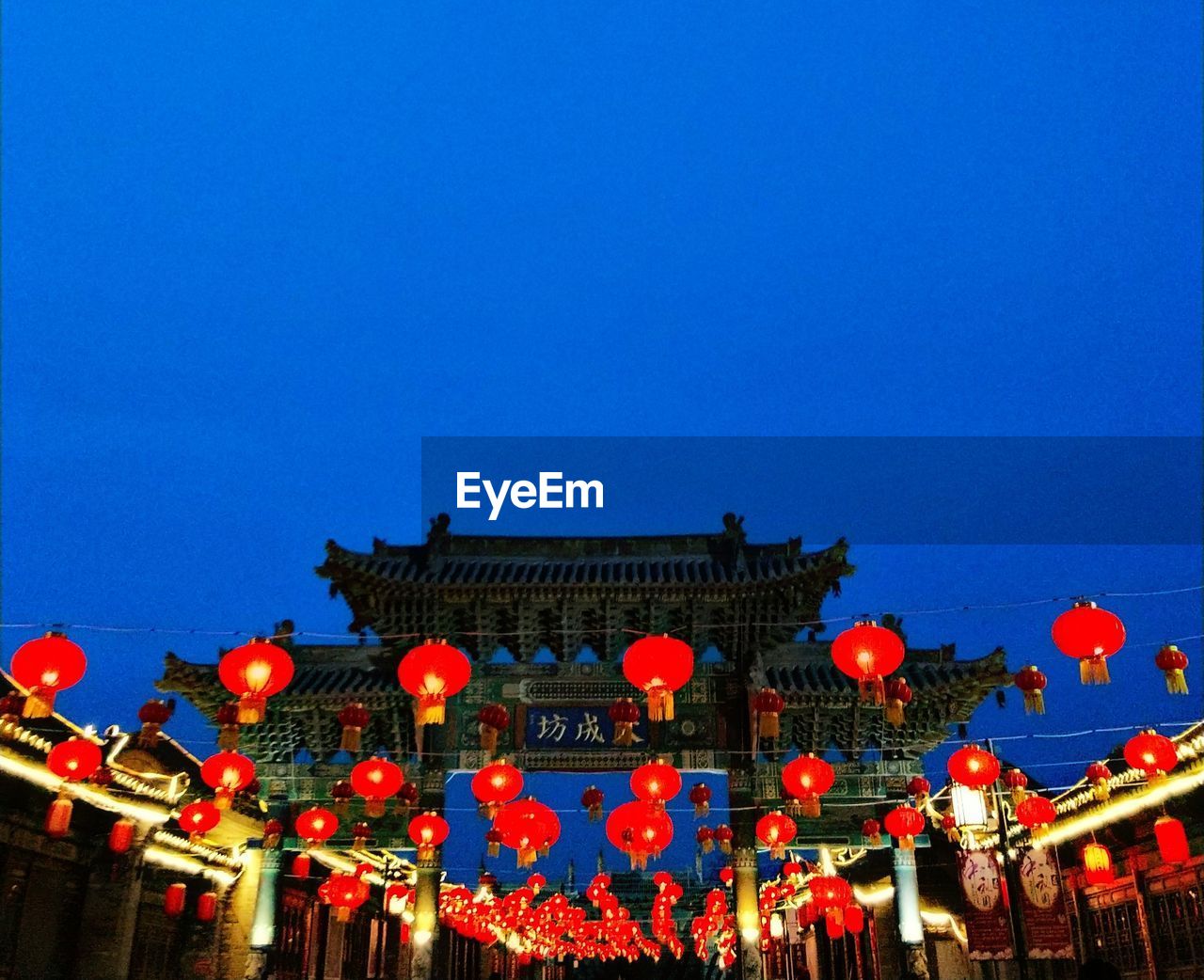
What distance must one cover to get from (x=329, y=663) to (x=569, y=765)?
429 cm

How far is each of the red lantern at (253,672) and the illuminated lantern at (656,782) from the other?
4771 mm

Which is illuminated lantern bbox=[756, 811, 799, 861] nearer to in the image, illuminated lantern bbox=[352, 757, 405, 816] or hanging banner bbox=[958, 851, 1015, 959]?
hanging banner bbox=[958, 851, 1015, 959]

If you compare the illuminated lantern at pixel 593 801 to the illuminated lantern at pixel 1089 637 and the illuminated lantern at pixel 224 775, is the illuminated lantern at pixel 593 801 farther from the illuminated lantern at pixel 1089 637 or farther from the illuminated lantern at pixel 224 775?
the illuminated lantern at pixel 1089 637

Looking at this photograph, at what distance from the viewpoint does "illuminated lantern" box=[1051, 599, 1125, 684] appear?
8.32 m

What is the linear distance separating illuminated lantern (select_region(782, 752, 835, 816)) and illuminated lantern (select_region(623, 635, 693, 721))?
3119 mm

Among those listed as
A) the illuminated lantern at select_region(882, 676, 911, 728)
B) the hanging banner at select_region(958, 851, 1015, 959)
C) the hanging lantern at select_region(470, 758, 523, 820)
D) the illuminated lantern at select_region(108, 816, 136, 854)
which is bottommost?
the hanging banner at select_region(958, 851, 1015, 959)

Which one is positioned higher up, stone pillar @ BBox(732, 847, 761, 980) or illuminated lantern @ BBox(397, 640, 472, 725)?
illuminated lantern @ BBox(397, 640, 472, 725)

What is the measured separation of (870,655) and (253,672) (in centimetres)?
602

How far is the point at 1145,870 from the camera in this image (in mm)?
13859

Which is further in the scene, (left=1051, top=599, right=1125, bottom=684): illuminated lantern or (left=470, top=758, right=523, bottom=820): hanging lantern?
(left=470, top=758, right=523, bottom=820): hanging lantern

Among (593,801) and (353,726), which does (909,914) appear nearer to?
(593,801)

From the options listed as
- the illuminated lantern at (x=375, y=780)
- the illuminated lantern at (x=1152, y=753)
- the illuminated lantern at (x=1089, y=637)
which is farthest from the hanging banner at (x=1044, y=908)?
the illuminated lantern at (x=375, y=780)

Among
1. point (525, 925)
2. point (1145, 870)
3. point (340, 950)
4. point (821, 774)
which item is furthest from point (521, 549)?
point (525, 925)

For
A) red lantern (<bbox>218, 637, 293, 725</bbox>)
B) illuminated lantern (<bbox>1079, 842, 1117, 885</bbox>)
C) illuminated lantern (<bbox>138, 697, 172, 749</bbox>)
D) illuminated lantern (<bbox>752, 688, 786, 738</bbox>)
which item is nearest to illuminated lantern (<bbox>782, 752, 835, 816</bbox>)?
illuminated lantern (<bbox>752, 688, 786, 738</bbox>)
